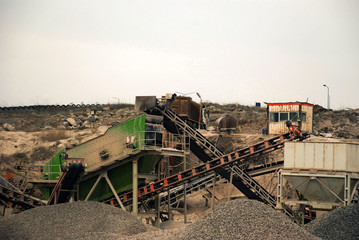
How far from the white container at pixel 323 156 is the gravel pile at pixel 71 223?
8917 mm

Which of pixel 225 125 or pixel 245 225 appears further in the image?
pixel 225 125

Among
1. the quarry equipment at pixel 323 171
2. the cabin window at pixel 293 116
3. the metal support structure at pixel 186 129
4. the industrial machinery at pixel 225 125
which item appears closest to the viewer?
the quarry equipment at pixel 323 171

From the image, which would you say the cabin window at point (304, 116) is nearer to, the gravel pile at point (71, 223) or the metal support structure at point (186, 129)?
the metal support structure at point (186, 129)

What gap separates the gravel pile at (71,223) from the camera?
23.6 metres

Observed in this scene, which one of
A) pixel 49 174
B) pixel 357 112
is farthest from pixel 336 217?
pixel 357 112

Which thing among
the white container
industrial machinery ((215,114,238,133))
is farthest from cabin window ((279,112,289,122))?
the white container

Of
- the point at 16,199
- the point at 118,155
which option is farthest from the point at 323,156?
the point at 16,199

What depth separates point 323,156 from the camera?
28.6 meters

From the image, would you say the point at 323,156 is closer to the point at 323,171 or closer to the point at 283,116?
the point at 323,171

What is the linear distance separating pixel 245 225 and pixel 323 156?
376 inches

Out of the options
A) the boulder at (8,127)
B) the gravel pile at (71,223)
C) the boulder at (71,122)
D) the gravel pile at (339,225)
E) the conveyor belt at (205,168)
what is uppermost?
the boulder at (71,122)

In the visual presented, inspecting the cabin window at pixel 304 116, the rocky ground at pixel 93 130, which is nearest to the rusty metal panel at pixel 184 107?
the rocky ground at pixel 93 130

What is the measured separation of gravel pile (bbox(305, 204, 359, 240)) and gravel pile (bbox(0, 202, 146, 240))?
747 centimetres

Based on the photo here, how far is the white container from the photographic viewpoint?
28297mm
